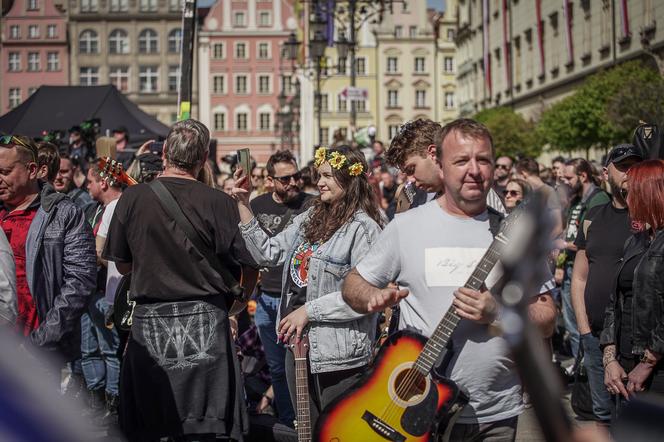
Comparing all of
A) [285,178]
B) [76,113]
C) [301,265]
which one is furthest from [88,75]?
[301,265]

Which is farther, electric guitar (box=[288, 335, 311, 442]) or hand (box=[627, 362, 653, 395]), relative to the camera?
electric guitar (box=[288, 335, 311, 442])

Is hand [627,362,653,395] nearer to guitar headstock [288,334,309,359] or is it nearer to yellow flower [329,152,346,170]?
guitar headstock [288,334,309,359]

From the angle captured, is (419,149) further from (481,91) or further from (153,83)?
(153,83)

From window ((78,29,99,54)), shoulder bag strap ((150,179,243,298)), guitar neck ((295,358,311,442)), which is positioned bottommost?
guitar neck ((295,358,311,442))

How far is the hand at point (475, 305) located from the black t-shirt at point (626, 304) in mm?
1798

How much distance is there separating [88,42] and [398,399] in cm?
9648

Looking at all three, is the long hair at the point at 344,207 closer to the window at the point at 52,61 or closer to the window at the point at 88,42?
the window at the point at 52,61

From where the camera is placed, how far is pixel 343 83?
94.8 meters

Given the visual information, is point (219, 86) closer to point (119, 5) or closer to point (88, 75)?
point (119, 5)

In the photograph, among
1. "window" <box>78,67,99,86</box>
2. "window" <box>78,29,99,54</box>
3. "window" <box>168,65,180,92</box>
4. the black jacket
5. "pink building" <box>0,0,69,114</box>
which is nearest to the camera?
the black jacket

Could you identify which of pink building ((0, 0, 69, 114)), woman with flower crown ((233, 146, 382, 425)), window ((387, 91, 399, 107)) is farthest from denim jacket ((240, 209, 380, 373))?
window ((387, 91, 399, 107))

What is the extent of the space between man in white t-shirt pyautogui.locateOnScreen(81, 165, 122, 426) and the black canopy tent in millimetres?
7104

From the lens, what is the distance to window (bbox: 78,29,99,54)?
95.5 meters

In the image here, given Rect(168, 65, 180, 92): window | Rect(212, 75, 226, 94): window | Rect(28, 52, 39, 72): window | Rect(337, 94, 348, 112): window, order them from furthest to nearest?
Rect(168, 65, 180, 92): window < Rect(212, 75, 226, 94): window < Rect(337, 94, 348, 112): window < Rect(28, 52, 39, 72): window
